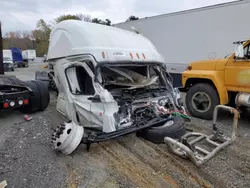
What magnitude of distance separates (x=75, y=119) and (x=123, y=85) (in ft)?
4.26

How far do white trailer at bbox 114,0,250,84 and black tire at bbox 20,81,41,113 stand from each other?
3534 mm

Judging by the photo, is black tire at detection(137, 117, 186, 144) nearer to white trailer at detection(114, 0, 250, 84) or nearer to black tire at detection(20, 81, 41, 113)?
black tire at detection(20, 81, 41, 113)

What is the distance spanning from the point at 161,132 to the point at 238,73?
266 centimetres

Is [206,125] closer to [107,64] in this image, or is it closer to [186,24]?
[107,64]

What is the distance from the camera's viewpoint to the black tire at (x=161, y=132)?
402 centimetres

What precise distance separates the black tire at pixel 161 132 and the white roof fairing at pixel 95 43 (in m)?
1.54

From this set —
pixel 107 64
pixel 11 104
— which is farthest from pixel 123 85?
pixel 11 104

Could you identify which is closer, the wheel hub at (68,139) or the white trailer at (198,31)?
the wheel hub at (68,139)

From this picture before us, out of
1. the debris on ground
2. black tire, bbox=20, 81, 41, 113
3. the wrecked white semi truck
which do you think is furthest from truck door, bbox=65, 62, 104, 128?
the debris on ground

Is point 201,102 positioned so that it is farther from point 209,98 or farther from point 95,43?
point 95,43

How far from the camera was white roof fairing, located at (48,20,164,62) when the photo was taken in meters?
4.30

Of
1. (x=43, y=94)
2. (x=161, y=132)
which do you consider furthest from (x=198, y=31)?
(x=43, y=94)

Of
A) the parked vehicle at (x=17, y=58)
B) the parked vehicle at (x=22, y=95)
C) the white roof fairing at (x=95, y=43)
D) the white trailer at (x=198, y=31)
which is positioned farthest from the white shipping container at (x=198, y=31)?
the parked vehicle at (x=17, y=58)

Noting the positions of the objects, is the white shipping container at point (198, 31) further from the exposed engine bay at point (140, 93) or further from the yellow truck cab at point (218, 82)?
the exposed engine bay at point (140, 93)
